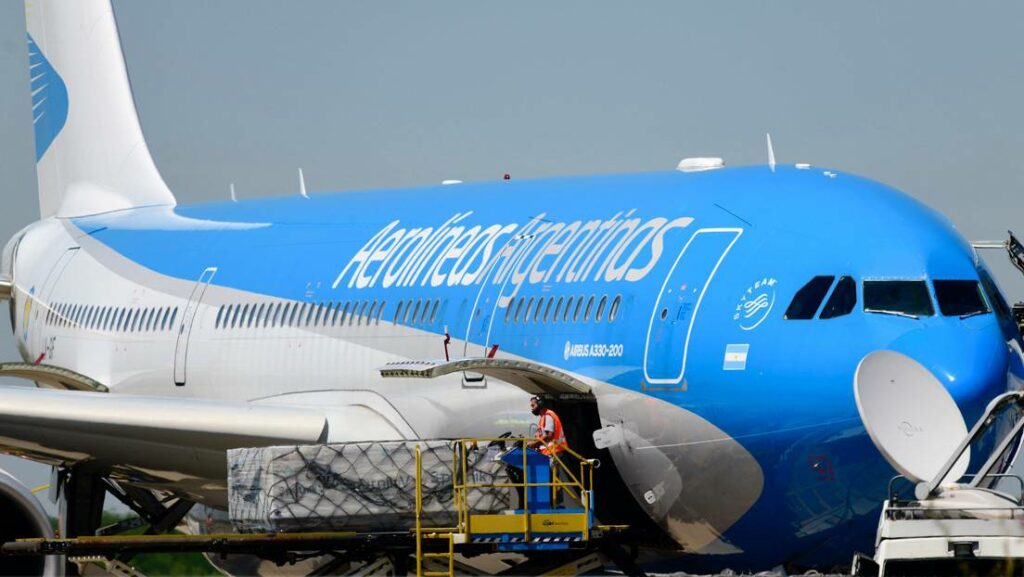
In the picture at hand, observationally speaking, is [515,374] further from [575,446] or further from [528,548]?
[528,548]

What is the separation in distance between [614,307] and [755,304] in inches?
58.4

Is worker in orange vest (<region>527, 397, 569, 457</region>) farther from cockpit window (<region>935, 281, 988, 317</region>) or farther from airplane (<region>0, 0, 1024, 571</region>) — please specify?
cockpit window (<region>935, 281, 988, 317</region>)

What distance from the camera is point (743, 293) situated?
46.1 feet

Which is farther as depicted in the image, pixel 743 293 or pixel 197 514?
pixel 197 514

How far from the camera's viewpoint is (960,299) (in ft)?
45.0

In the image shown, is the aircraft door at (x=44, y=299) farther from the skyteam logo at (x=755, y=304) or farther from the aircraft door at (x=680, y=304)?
the skyteam logo at (x=755, y=304)

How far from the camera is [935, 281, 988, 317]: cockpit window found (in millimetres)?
13578

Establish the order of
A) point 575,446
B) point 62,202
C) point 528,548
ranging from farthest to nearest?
point 62,202 < point 575,446 < point 528,548

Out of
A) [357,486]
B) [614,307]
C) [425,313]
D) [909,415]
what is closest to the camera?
[909,415]

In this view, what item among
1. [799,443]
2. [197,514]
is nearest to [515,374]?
[799,443]

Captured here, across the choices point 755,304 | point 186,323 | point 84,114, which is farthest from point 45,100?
point 755,304

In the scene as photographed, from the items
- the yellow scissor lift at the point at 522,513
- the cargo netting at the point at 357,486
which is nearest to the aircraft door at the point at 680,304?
the yellow scissor lift at the point at 522,513

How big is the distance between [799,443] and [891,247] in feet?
5.54

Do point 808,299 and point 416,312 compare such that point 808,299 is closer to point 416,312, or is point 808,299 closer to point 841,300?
point 841,300
